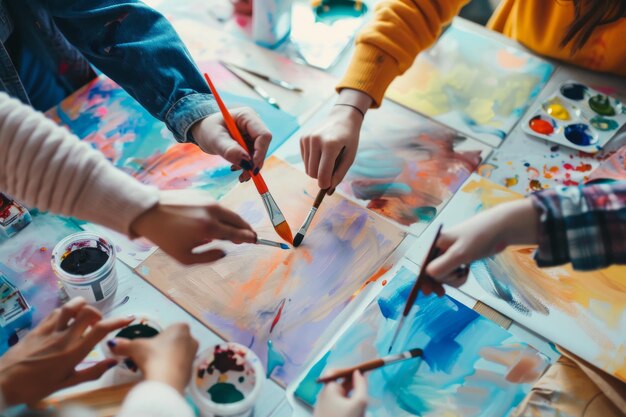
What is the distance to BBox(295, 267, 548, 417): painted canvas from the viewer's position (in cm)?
82

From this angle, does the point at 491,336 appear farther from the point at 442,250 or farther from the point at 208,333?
the point at 208,333

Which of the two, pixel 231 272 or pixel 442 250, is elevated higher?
pixel 442 250

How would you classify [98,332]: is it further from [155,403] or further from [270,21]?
[270,21]

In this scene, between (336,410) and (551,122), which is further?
(551,122)

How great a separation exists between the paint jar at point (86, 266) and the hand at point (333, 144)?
0.38 metres

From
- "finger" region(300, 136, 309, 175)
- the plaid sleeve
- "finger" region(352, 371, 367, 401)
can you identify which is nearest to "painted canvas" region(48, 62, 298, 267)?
"finger" region(300, 136, 309, 175)

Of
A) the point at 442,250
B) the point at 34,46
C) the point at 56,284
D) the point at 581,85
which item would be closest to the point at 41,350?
the point at 56,284

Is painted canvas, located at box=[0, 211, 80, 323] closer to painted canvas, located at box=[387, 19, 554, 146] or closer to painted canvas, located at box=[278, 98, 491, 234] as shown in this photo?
painted canvas, located at box=[278, 98, 491, 234]

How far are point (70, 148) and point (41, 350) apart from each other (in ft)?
0.89

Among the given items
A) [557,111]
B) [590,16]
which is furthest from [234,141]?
[590,16]

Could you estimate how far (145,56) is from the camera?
1.03 meters

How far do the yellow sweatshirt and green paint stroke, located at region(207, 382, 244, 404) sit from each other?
0.64m

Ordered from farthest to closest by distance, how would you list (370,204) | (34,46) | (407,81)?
(407,81) < (34,46) < (370,204)

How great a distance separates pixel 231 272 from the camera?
95cm
